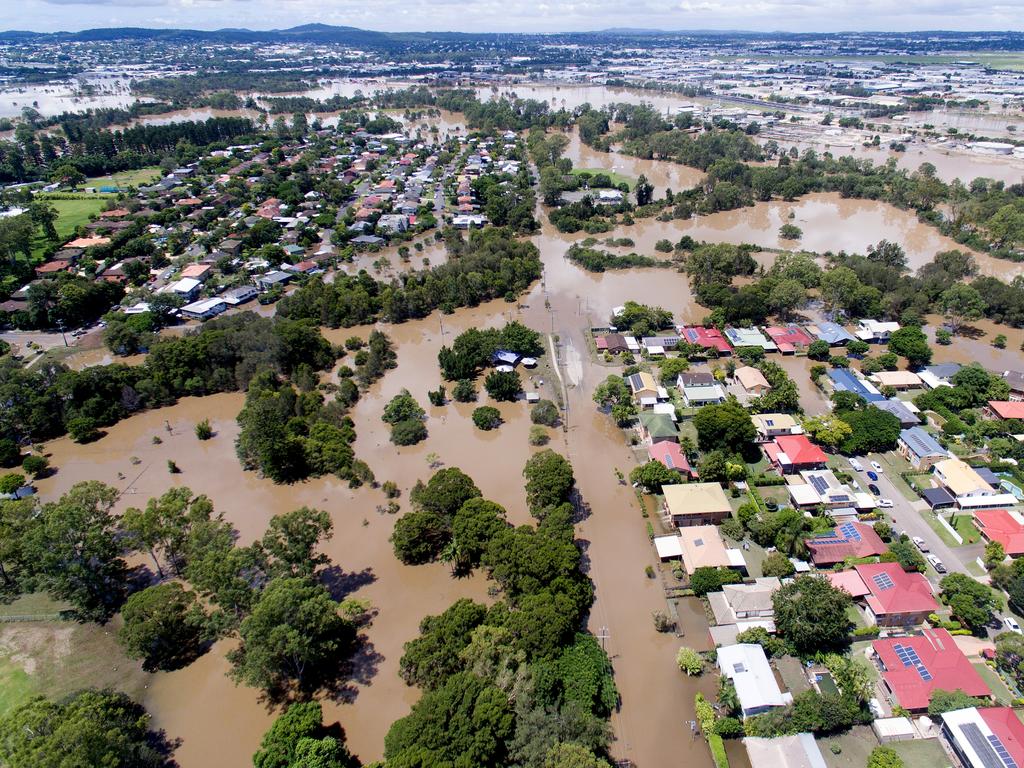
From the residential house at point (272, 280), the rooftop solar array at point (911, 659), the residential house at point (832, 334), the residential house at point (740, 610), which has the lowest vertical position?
the residential house at point (272, 280)

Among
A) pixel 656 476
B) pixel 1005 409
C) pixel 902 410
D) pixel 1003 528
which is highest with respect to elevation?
pixel 1005 409

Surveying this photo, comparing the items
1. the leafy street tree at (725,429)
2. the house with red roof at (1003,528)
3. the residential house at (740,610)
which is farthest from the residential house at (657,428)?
the house with red roof at (1003,528)

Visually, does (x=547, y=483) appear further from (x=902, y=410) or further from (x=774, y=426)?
(x=902, y=410)

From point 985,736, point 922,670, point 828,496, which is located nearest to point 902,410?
point 828,496

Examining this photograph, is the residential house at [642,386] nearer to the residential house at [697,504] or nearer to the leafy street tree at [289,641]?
the residential house at [697,504]

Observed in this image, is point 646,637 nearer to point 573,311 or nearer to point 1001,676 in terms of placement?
point 1001,676
